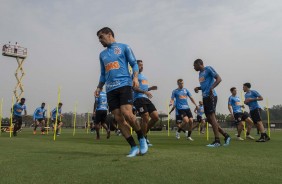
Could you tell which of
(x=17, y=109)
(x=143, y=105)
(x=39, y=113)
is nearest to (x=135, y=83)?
(x=143, y=105)

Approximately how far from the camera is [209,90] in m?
7.48

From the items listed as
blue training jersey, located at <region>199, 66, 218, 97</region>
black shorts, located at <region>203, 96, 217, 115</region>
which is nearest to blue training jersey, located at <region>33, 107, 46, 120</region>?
blue training jersey, located at <region>199, 66, 218, 97</region>

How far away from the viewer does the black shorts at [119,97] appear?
4.86 m

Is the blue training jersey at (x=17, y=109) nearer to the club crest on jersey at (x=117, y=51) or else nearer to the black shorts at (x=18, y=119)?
the black shorts at (x=18, y=119)

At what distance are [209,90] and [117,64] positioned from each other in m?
3.28

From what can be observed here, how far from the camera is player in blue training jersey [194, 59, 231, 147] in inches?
288

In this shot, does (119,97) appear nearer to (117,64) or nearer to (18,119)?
(117,64)

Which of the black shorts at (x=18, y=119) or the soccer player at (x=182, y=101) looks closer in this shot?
the soccer player at (x=182, y=101)

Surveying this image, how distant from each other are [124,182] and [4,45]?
53.2 meters

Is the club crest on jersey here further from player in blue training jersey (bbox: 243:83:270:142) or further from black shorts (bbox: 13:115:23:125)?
black shorts (bbox: 13:115:23:125)

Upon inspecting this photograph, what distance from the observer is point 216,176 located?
2.84 meters

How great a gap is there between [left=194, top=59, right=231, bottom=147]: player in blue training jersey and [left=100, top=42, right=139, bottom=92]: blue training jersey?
2.99 meters

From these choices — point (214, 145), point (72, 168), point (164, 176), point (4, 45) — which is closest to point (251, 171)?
point (164, 176)

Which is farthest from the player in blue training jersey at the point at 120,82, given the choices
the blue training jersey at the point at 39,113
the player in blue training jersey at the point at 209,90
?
the blue training jersey at the point at 39,113
